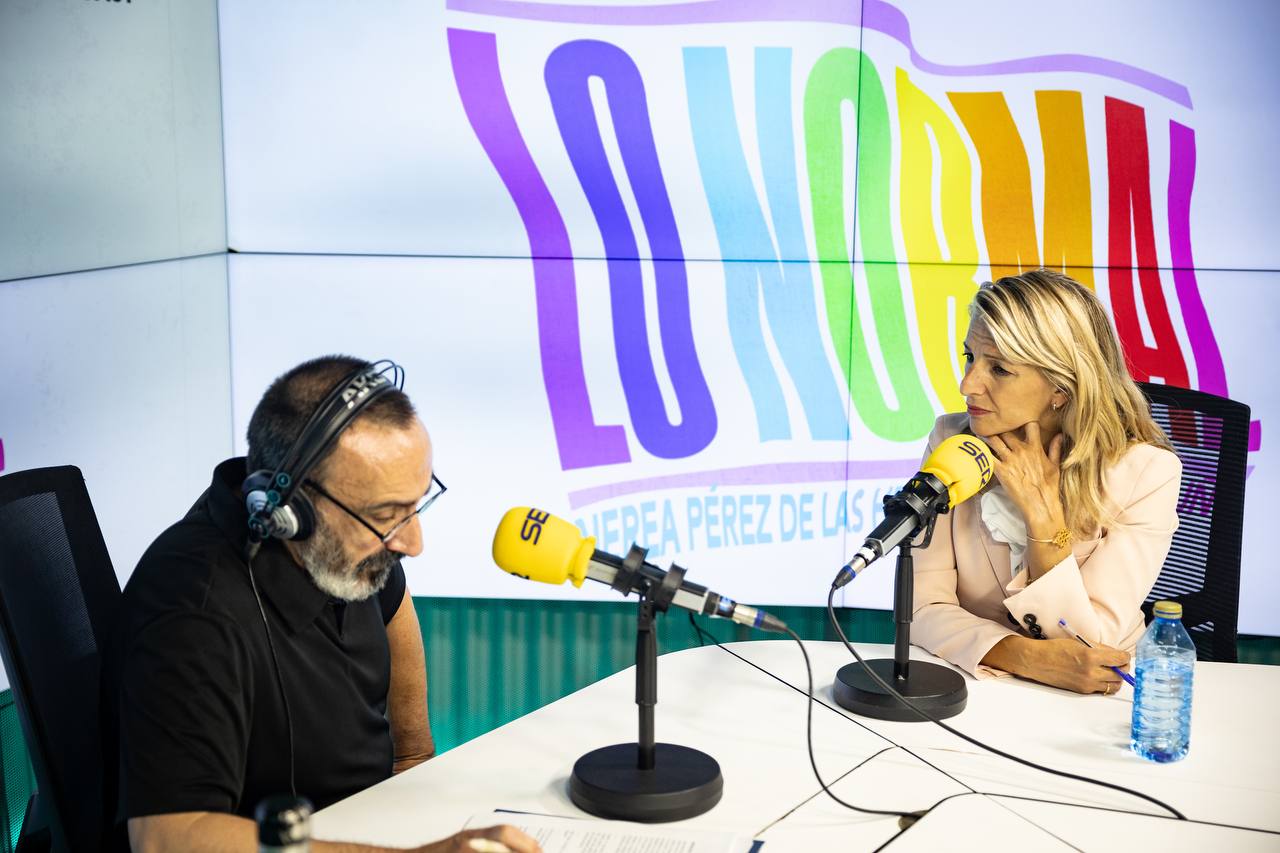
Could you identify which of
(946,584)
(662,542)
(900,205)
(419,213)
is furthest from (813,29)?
(946,584)

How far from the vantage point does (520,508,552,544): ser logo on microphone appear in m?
1.53

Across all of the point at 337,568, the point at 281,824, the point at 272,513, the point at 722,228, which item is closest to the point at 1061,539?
the point at 337,568

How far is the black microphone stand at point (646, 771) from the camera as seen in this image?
1531 millimetres

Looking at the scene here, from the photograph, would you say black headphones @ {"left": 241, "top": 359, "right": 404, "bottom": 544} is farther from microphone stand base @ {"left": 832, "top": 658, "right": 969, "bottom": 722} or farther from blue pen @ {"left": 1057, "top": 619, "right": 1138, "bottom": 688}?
blue pen @ {"left": 1057, "top": 619, "right": 1138, "bottom": 688}

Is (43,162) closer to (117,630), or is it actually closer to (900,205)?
(117,630)

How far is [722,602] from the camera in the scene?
1.51 m

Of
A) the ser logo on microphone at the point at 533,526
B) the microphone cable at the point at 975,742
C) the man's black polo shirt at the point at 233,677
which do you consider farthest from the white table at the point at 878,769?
the ser logo on microphone at the point at 533,526

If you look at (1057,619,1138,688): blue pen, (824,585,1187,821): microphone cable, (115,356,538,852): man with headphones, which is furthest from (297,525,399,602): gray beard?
(1057,619,1138,688): blue pen

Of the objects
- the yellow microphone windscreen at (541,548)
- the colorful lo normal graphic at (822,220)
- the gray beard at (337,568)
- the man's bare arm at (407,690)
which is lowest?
the man's bare arm at (407,690)

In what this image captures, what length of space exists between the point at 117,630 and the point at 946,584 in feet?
4.68

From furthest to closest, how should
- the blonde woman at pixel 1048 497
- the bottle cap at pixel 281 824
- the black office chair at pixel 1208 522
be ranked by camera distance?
the black office chair at pixel 1208 522
the blonde woman at pixel 1048 497
the bottle cap at pixel 281 824

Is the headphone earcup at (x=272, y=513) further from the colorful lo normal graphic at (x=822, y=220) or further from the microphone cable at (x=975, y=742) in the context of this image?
the colorful lo normal graphic at (x=822, y=220)

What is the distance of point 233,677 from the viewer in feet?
4.89

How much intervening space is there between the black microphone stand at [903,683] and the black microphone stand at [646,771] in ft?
1.18
